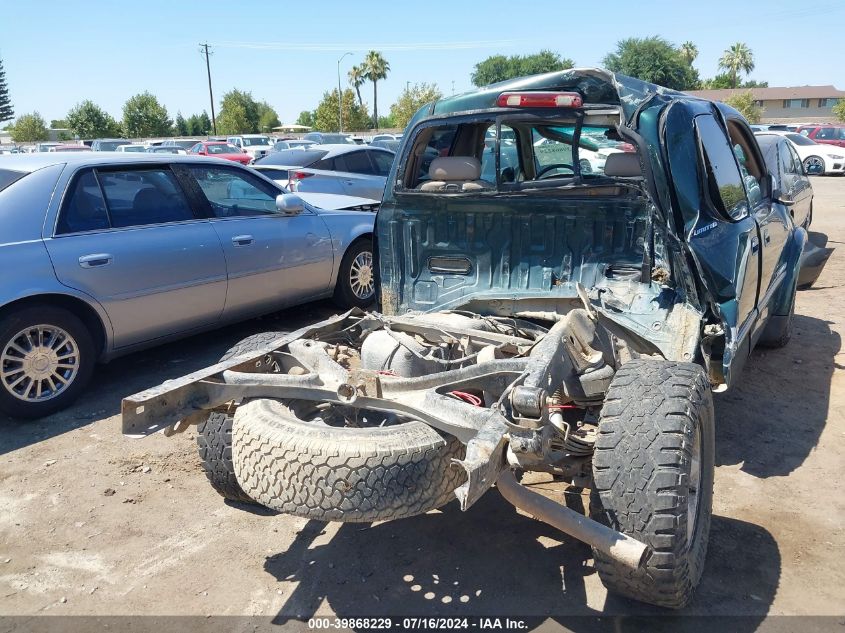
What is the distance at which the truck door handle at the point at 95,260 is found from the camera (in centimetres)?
477

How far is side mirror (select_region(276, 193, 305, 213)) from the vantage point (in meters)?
6.07

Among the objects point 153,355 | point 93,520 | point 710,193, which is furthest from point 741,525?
point 153,355

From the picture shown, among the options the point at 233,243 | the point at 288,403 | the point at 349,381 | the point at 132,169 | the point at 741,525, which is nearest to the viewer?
the point at 349,381

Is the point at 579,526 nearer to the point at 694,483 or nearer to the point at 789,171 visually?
the point at 694,483

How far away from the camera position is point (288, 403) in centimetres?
310

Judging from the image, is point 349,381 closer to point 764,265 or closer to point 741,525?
point 741,525

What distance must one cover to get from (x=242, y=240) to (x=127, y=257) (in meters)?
1.03

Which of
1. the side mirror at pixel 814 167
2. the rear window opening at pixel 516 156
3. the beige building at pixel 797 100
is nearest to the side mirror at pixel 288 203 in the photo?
the rear window opening at pixel 516 156

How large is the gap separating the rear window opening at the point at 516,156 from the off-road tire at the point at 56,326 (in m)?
2.43

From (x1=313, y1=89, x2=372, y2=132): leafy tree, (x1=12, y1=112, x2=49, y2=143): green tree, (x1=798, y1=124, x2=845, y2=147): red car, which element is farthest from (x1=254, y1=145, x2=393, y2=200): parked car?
(x1=12, y1=112, x2=49, y2=143): green tree

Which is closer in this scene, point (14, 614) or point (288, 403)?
point (14, 614)

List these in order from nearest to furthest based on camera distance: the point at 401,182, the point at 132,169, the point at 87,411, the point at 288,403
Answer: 1. the point at 288,403
2. the point at 401,182
3. the point at 87,411
4. the point at 132,169

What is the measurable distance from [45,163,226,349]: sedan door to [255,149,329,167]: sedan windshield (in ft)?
18.0

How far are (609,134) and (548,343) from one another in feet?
6.29
